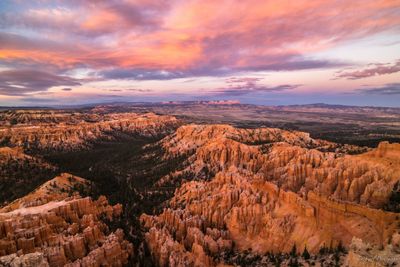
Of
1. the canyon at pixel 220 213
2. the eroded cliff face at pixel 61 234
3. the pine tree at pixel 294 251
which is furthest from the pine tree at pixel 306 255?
the eroded cliff face at pixel 61 234

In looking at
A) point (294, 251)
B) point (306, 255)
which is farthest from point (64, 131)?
point (306, 255)

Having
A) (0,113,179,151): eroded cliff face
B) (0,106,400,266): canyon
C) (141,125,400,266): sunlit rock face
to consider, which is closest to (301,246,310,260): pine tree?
(0,106,400,266): canyon

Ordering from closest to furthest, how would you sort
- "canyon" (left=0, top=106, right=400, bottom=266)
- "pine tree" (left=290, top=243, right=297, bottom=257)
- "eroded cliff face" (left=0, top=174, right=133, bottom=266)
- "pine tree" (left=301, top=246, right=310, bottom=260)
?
"eroded cliff face" (left=0, top=174, right=133, bottom=266) < "pine tree" (left=301, top=246, right=310, bottom=260) < "canyon" (left=0, top=106, right=400, bottom=266) < "pine tree" (left=290, top=243, right=297, bottom=257)

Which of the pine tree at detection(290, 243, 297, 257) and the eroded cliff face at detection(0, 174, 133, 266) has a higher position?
the eroded cliff face at detection(0, 174, 133, 266)

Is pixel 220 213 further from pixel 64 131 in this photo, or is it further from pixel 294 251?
pixel 64 131

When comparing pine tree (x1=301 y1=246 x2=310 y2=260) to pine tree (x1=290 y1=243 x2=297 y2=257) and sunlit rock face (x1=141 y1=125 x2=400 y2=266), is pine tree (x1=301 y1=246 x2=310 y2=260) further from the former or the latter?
pine tree (x1=290 y1=243 x2=297 y2=257)

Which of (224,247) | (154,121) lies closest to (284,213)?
(224,247)
